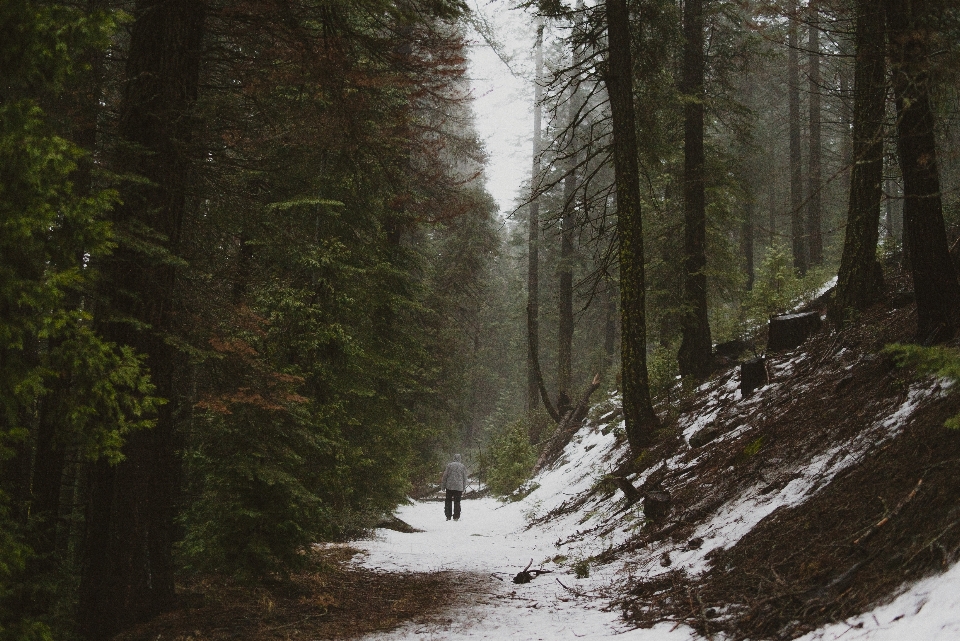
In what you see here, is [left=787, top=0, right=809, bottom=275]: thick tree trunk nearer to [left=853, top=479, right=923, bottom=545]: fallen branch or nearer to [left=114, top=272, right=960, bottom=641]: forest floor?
[left=114, top=272, right=960, bottom=641]: forest floor

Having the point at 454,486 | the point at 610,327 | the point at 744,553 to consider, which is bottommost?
the point at 454,486

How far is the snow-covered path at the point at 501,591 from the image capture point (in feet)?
15.3

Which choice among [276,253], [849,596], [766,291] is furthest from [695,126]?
[849,596]

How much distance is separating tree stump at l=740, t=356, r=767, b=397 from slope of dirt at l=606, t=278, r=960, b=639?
1.63 ft

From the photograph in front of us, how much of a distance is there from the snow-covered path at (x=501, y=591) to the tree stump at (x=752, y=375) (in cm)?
392

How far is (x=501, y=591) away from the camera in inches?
254

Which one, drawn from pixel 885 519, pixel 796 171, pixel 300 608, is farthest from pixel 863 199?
pixel 796 171

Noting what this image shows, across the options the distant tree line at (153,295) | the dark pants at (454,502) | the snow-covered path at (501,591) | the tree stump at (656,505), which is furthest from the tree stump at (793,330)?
the dark pants at (454,502)

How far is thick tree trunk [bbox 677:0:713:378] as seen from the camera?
12203mm

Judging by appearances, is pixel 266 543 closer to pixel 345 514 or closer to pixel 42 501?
pixel 42 501

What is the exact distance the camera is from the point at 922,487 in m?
3.67

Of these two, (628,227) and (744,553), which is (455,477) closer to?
(628,227)

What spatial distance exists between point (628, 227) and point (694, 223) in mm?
3413

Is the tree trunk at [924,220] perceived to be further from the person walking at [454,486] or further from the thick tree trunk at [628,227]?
the person walking at [454,486]
